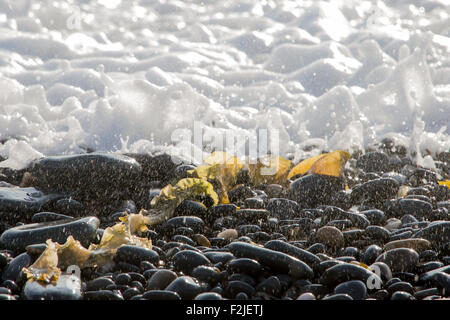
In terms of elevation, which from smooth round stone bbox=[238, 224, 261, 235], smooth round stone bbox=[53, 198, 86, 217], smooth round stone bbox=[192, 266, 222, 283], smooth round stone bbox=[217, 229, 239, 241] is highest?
smooth round stone bbox=[53, 198, 86, 217]

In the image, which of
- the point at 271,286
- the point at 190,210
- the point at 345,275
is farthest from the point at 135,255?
the point at 345,275

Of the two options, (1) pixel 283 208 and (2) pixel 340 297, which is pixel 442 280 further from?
(1) pixel 283 208

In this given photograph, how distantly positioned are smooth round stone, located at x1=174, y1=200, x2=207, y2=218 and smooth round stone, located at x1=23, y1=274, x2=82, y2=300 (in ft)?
4.25

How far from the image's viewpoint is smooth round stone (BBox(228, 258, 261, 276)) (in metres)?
2.50

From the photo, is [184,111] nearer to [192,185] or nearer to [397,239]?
[192,185]

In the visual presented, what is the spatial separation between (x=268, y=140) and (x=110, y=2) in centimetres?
794

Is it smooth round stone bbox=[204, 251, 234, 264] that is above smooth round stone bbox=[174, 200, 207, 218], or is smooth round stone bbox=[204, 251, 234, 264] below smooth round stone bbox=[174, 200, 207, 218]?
below

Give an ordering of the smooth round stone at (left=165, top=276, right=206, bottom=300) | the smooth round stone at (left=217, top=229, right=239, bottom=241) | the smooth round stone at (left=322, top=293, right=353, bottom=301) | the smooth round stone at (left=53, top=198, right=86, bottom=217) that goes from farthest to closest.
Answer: the smooth round stone at (left=53, top=198, right=86, bottom=217)
the smooth round stone at (left=217, top=229, right=239, bottom=241)
the smooth round stone at (left=165, top=276, right=206, bottom=300)
the smooth round stone at (left=322, top=293, right=353, bottom=301)

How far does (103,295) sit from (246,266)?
2.27 feet

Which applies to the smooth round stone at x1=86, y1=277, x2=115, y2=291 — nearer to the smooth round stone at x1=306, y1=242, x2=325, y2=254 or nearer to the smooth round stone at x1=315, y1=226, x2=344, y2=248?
the smooth round stone at x1=306, y1=242, x2=325, y2=254

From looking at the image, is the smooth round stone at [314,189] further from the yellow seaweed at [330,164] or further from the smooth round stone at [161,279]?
the smooth round stone at [161,279]

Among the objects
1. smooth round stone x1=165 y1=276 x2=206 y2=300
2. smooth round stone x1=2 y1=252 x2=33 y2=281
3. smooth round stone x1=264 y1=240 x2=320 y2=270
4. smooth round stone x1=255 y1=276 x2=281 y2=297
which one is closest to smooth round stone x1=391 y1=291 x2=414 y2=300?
smooth round stone x1=264 y1=240 x2=320 y2=270

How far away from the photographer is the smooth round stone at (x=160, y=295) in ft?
7.55

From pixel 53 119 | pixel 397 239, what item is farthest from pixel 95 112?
pixel 397 239
